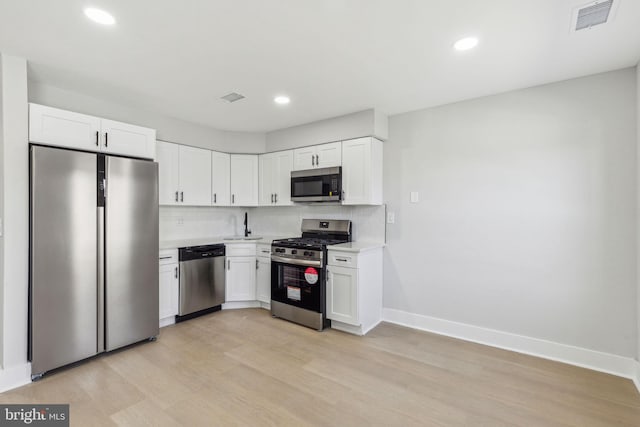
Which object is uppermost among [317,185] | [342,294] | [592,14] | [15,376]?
[592,14]

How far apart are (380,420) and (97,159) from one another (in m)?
3.08

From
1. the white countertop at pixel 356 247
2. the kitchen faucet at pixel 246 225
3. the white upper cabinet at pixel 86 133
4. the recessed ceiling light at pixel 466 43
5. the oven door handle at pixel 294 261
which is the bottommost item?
the oven door handle at pixel 294 261

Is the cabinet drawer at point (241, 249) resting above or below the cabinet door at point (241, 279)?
above

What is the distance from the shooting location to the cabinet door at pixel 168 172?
3.64m

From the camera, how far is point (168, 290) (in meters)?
3.45

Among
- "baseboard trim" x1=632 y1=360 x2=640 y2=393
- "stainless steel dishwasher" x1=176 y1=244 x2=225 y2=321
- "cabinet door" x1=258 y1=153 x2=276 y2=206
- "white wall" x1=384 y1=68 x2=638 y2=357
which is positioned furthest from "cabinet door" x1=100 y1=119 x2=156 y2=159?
"baseboard trim" x1=632 y1=360 x2=640 y2=393

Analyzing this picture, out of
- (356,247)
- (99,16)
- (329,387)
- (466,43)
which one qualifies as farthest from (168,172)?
(466,43)

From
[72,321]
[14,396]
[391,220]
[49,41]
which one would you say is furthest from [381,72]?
[14,396]

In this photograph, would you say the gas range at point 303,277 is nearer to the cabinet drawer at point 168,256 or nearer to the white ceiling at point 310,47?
the cabinet drawer at point 168,256

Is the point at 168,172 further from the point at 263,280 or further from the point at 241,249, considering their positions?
the point at 263,280

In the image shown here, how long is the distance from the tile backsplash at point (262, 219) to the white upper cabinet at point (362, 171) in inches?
11.8

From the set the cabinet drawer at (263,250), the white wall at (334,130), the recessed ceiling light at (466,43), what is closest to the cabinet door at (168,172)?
the cabinet drawer at (263,250)

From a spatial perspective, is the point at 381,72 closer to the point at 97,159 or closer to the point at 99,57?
the point at 99,57

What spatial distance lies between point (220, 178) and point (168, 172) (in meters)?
0.75
